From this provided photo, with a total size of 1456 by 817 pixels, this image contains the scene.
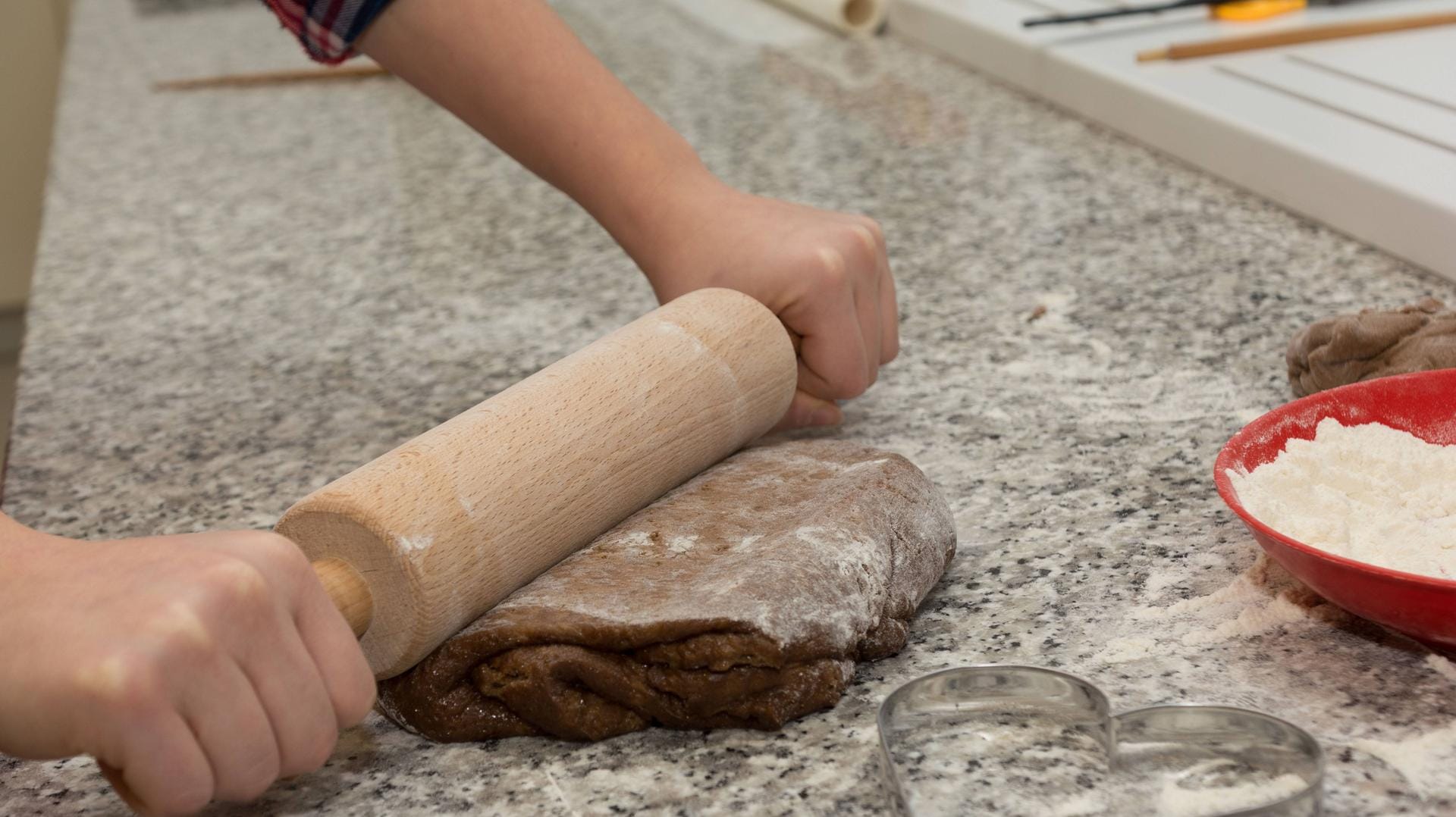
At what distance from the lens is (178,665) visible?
0.60m

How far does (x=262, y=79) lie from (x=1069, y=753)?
211 centimetres

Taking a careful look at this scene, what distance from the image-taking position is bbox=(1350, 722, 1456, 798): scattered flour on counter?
2.05 ft

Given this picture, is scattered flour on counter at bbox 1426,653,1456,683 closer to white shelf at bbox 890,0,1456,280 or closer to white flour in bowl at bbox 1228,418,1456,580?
white flour in bowl at bbox 1228,418,1456,580

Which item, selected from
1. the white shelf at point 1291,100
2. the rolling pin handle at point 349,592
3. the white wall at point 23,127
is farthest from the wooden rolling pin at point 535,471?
the white wall at point 23,127

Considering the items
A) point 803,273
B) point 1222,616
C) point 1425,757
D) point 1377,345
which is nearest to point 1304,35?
point 1377,345

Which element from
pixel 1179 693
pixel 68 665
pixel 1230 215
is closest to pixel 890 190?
pixel 1230 215

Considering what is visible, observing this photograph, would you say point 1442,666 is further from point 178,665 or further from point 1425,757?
point 178,665

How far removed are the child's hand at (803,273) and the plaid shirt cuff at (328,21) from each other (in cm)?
29

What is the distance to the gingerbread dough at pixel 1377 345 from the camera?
3.01ft

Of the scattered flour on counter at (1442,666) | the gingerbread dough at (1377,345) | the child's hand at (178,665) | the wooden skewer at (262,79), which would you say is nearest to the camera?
the child's hand at (178,665)

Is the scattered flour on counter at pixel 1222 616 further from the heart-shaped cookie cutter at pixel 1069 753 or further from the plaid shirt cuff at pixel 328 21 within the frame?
the plaid shirt cuff at pixel 328 21

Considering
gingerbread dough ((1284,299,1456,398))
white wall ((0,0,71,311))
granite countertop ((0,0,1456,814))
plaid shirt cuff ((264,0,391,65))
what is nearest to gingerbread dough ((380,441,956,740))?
granite countertop ((0,0,1456,814))

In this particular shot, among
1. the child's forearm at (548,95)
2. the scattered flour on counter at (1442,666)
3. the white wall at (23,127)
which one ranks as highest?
the child's forearm at (548,95)

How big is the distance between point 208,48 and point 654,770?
2372mm
